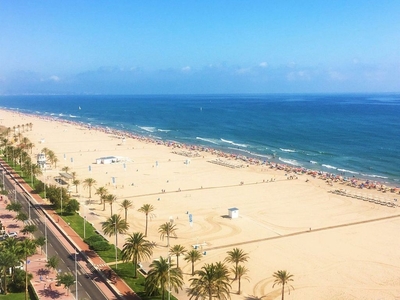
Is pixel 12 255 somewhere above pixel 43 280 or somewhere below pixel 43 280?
above

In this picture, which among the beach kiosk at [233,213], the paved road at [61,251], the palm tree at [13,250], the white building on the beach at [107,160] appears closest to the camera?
the palm tree at [13,250]

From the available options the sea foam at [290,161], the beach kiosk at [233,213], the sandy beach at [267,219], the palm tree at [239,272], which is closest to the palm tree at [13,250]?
the sandy beach at [267,219]

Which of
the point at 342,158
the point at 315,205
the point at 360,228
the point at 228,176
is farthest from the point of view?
the point at 342,158

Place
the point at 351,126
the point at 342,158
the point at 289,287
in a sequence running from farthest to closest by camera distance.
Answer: the point at 351,126, the point at 342,158, the point at 289,287

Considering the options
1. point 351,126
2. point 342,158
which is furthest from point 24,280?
point 351,126

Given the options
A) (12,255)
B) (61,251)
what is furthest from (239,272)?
(61,251)

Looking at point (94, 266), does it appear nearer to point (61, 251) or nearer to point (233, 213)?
point (61, 251)

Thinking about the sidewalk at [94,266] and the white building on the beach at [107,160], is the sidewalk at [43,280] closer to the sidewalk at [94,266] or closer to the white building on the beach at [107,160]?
the sidewalk at [94,266]

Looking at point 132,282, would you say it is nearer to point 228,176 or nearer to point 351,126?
point 228,176

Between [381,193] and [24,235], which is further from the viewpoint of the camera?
[381,193]
